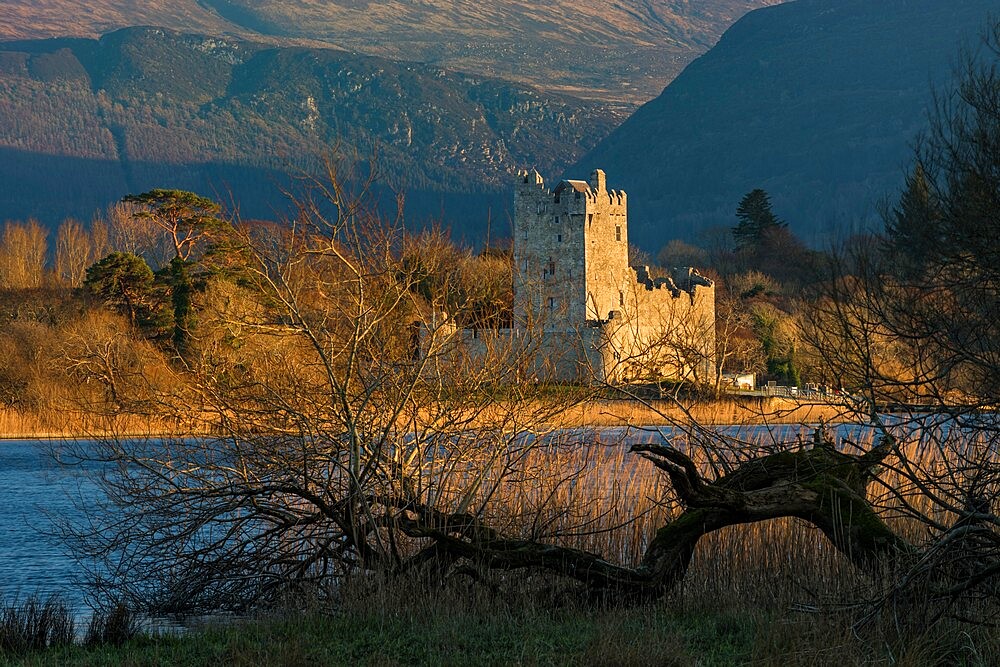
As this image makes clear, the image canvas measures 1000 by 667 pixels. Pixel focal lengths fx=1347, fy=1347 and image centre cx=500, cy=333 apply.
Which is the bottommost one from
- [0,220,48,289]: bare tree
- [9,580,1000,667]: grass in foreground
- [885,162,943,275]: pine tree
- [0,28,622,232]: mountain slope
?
[9,580,1000,667]: grass in foreground

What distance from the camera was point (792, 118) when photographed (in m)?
164

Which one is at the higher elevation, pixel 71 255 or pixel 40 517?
pixel 71 255

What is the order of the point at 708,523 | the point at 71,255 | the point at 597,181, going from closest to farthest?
1. the point at 708,523
2. the point at 597,181
3. the point at 71,255

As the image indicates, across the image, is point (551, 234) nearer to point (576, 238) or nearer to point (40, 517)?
point (576, 238)

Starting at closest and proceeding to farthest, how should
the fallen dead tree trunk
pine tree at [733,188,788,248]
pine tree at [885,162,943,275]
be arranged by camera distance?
pine tree at [885,162,943,275] < the fallen dead tree trunk < pine tree at [733,188,788,248]

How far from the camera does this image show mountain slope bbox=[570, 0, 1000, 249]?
5679 inches

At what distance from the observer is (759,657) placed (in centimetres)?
689

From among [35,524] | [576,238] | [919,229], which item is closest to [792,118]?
[576,238]

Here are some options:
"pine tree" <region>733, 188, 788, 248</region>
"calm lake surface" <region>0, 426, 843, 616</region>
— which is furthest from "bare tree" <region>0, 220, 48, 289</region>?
"pine tree" <region>733, 188, 788, 248</region>

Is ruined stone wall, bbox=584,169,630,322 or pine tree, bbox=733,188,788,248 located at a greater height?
pine tree, bbox=733,188,788,248

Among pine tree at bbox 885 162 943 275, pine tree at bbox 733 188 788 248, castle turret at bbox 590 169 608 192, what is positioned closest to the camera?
pine tree at bbox 885 162 943 275

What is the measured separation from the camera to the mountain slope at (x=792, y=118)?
14425cm

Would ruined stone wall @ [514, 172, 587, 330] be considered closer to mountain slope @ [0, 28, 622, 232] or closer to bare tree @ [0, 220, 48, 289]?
bare tree @ [0, 220, 48, 289]

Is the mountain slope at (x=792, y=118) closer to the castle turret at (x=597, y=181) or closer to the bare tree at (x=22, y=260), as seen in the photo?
the castle turret at (x=597, y=181)
